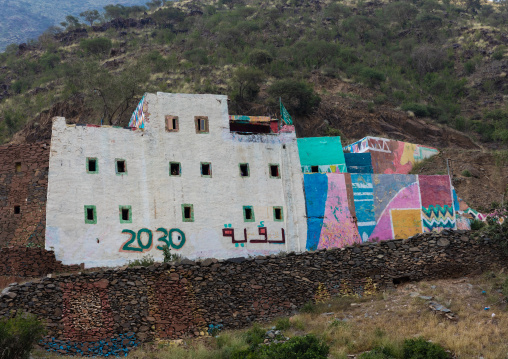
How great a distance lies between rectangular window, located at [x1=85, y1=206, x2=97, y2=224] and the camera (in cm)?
2862

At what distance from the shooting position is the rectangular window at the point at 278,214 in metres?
31.8

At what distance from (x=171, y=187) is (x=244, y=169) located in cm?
409

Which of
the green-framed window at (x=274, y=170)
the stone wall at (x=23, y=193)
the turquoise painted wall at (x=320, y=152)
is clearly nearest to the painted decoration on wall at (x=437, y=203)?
the turquoise painted wall at (x=320, y=152)

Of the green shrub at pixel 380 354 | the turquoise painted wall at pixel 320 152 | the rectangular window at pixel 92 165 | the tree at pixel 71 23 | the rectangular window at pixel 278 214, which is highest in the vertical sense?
the tree at pixel 71 23

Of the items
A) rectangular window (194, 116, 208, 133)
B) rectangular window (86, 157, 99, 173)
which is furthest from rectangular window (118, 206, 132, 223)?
rectangular window (194, 116, 208, 133)

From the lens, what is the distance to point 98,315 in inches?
902

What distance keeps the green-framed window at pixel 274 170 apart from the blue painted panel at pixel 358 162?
22.7 feet

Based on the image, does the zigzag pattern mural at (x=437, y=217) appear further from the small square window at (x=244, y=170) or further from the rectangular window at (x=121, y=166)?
the rectangular window at (x=121, y=166)

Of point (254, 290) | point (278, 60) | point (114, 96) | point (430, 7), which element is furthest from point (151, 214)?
point (430, 7)

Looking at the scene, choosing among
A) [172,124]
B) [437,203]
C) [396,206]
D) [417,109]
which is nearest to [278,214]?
[396,206]

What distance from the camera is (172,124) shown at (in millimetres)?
31812

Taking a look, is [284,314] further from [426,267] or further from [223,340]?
[426,267]

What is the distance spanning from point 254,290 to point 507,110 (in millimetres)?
41553

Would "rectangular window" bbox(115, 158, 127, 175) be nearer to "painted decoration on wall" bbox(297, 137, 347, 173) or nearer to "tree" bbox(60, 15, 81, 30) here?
"painted decoration on wall" bbox(297, 137, 347, 173)
